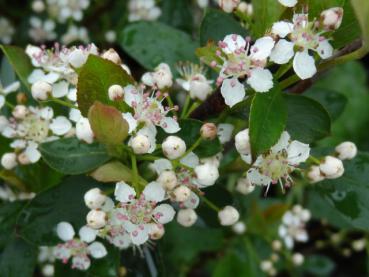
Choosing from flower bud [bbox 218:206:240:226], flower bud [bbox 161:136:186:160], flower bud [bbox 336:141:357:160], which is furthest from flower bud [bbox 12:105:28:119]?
flower bud [bbox 336:141:357:160]

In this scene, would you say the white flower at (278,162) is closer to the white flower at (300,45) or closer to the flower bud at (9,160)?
the white flower at (300,45)

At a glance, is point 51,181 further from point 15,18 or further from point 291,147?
point 15,18

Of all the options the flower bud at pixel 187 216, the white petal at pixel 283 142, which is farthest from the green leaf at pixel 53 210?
the white petal at pixel 283 142

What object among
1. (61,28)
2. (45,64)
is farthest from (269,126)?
(61,28)

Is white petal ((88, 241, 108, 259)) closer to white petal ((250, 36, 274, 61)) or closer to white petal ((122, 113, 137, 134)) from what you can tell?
white petal ((122, 113, 137, 134))

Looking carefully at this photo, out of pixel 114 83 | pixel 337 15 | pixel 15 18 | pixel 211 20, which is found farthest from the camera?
pixel 15 18

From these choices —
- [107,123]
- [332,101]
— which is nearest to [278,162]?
[107,123]
